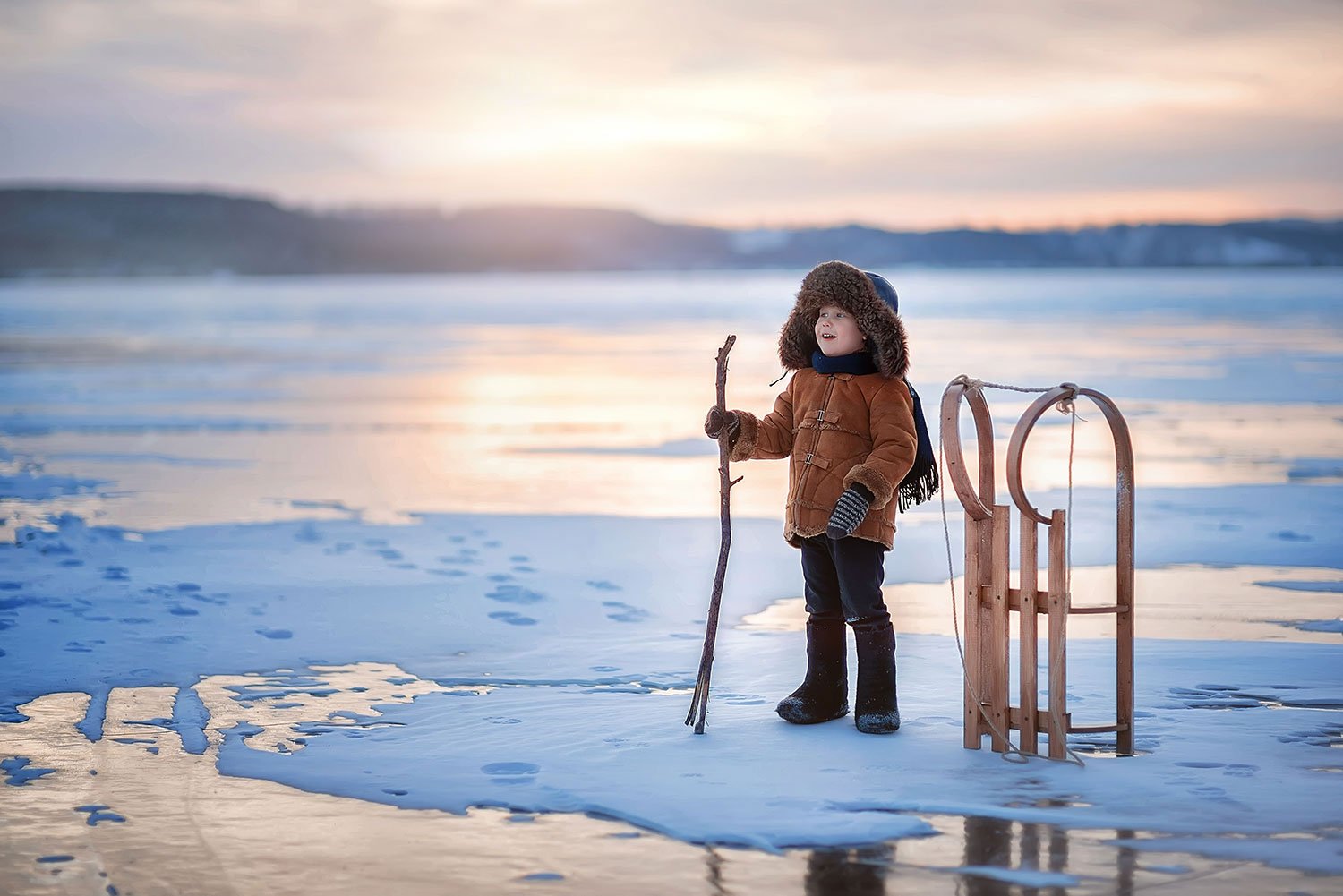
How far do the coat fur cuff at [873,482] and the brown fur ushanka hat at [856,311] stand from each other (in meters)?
0.36

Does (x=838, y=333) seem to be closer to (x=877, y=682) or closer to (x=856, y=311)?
(x=856, y=311)

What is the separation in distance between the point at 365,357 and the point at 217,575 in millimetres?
19869

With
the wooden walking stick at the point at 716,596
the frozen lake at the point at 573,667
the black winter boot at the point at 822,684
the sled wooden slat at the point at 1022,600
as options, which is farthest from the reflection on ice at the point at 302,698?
the sled wooden slat at the point at 1022,600

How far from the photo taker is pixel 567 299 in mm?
69438

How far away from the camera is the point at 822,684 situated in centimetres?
475

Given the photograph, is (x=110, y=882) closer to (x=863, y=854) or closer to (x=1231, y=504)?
(x=863, y=854)

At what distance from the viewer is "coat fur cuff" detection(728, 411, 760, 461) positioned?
15.8ft

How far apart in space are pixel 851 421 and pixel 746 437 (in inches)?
14.2

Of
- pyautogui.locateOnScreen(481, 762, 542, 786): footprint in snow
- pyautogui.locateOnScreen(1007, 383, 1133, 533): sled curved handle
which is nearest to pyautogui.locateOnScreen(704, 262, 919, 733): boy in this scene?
pyautogui.locateOnScreen(1007, 383, 1133, 533): sled curved handle

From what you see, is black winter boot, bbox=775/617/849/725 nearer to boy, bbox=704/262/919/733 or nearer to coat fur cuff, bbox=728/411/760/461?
boy, bbox=704/262/919/733

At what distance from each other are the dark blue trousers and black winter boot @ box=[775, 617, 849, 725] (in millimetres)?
93

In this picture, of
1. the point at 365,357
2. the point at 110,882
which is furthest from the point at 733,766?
the point at 365,357

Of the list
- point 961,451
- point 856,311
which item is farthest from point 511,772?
point 856,311

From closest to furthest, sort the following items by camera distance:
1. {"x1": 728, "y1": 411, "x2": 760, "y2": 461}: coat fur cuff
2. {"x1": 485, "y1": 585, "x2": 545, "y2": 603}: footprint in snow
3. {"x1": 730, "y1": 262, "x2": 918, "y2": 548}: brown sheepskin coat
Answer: {"x1": 730, "y1": 262, "x2": 918, "y2": 548}: brown sheepskin coat → {"x1": 728, "y1": 411, "x2": 760, "y2": 461}: coat fur cuff → {"x1": 485, "y1": 585, "x2": 545, "y2": 603}: footprint in snow
